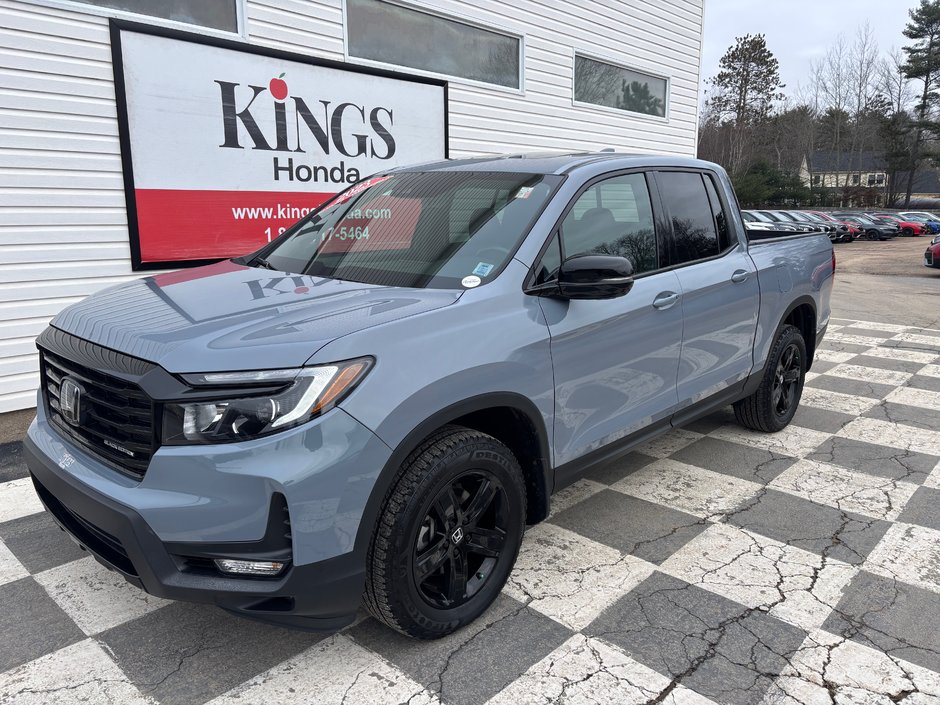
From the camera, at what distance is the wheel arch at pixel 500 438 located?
7.34ft

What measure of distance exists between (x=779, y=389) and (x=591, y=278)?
2780 millimetres

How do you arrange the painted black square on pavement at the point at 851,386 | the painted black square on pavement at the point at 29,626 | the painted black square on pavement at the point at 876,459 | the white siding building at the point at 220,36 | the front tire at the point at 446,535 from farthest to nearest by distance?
the painted black square on pavement at the point at 851,386 → the white siding building at the point at 220,36 → the painted black square on pavement at the point at 876,459 → the painted black square on pavement at the point at 29,626 → the front tire at the point at 446,535

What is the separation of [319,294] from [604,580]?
171 centimetres

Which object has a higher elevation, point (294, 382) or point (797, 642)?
point (294, 382)

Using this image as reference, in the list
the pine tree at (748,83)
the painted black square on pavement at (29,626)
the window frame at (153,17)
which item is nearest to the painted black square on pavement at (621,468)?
the painted black square on pavement at (29,626)

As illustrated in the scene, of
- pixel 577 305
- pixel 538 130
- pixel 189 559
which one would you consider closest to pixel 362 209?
pixel 577 305

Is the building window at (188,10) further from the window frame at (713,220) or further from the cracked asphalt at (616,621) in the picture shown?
the window frame at (713,220)

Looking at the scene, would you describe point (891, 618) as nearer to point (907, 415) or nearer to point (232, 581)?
point (232, 581)

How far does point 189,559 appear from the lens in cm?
216

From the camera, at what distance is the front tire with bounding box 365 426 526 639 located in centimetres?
233

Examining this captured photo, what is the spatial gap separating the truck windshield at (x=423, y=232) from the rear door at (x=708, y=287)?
3.30 feet

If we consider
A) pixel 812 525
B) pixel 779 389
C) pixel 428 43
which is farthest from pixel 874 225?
pixel 812 525

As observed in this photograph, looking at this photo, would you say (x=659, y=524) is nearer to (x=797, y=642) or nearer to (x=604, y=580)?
(x=604, y=580)

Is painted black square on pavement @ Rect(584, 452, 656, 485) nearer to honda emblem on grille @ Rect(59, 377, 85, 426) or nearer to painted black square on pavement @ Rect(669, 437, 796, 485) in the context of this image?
painted black square on pavement @ Rect(669, 437, 796, 485)
